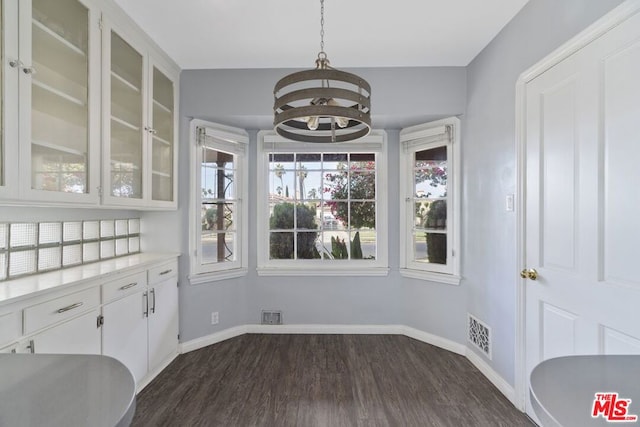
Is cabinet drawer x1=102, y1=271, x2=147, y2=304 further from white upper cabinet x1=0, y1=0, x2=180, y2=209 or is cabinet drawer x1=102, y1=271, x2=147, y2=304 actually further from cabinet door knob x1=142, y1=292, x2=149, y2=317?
white upper cabinet x1=0, y1=0, x2=180, y2=209

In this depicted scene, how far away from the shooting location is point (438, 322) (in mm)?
2867

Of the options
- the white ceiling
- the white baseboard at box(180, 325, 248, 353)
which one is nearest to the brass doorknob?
the white ceiling

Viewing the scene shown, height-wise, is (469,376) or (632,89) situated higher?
(632,89)

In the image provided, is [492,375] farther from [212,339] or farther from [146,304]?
[146,304]

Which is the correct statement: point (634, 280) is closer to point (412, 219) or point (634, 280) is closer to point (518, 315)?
point (518, 315)

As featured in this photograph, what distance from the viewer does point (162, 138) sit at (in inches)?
101

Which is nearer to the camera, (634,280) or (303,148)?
(634,280)


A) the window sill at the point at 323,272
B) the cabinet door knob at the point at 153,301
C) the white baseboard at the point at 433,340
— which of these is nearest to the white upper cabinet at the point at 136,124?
the cabinet door knob at the point at 153,301

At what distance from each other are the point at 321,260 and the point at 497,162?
1816 mm

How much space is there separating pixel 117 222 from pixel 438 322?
9.75 feet

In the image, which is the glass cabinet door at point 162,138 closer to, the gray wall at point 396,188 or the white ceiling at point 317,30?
the gray wall at point 396,188

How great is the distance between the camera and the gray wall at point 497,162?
1.86m

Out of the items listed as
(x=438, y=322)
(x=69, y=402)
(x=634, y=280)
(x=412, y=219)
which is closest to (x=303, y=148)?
(x=412, y=219)

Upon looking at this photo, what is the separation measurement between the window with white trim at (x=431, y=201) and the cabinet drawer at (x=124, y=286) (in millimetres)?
2304
